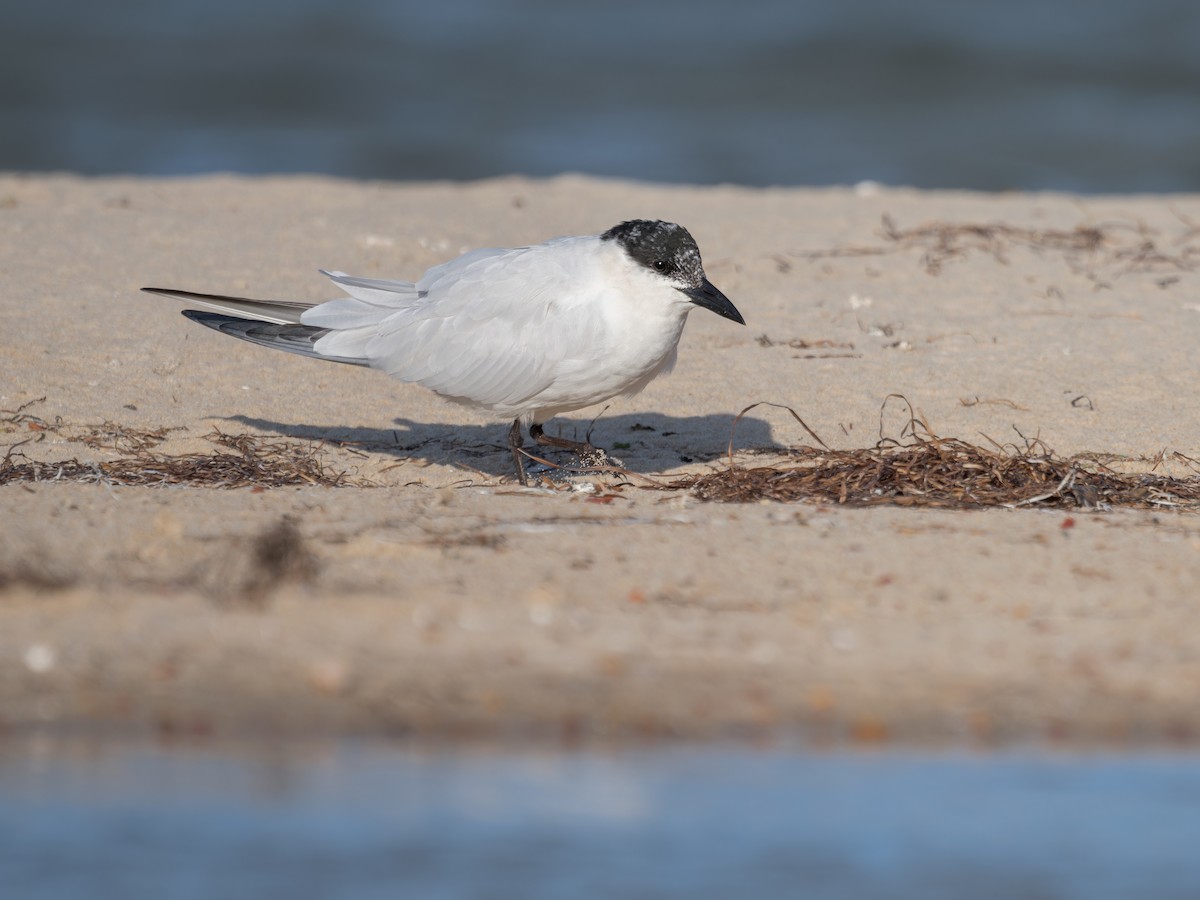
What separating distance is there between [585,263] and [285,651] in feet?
7.48

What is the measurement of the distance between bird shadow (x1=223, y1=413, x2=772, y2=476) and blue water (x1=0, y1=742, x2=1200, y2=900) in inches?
108

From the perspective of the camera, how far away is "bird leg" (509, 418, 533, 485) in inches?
216

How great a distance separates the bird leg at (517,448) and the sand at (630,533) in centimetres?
18

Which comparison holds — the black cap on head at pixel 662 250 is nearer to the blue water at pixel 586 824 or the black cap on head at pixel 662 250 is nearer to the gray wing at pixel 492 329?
the gray wing at pixel 492 329

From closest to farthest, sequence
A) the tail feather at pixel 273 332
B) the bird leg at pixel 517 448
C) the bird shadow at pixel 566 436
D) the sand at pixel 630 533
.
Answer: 1. the sand at pixel 630 533
2. the bird leg at pixel 517 448
3. the tail feather at pixel 273 332
4. the bird shadow at pixel 566 436

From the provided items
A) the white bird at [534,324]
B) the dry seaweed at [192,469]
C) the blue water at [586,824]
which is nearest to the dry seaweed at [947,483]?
the white bird at [534,324]

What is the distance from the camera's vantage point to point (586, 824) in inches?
114

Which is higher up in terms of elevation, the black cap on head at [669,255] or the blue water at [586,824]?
the black cap on head at [669,255]

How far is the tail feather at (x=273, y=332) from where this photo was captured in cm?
579

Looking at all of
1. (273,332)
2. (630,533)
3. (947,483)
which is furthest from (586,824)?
(273,332)

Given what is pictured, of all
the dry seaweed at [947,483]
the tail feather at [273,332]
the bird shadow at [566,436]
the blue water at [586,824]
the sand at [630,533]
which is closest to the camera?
the blue water at [586,824]

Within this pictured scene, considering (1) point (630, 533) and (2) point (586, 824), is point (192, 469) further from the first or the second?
(2) point (586, 824)

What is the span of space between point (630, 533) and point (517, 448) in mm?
1220

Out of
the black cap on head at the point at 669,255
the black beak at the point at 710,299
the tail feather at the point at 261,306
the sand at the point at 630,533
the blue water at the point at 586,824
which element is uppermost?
the black cap on head at the point at 669,255
